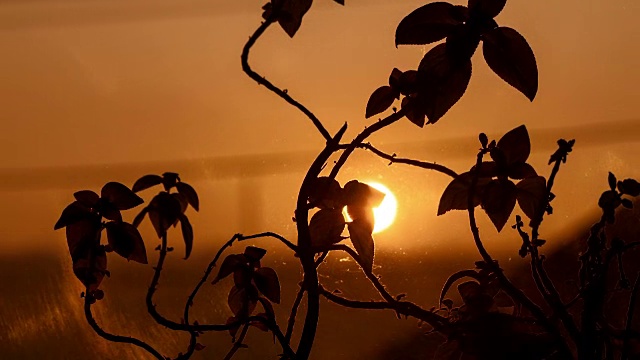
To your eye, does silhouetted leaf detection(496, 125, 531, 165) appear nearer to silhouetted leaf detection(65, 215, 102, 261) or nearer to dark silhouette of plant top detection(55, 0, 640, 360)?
dark silhouette of plant top detection(55, 0, 640, 360)

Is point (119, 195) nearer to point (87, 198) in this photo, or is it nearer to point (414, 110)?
point (87, 198)

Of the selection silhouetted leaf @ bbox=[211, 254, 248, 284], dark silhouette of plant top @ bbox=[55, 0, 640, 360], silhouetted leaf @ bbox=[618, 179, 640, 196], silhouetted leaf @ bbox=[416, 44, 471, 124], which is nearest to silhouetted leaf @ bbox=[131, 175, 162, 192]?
dark silhouette of plant top @ bbox=[55, 0, 640, 360]

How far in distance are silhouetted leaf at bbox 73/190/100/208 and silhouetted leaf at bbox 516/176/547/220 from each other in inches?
13.9

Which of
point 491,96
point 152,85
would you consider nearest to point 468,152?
point 491,96

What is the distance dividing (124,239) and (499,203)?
307mm

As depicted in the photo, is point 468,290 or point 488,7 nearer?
point 488,7

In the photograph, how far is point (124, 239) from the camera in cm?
61

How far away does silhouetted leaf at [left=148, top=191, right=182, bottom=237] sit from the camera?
57 centimetres

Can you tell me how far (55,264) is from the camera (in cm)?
96

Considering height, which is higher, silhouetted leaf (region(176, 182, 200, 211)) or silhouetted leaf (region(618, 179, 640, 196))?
silhouetted leaf (region(618, 179, 640, 196))

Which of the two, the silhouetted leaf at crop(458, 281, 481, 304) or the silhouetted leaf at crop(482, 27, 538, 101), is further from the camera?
the silhouetted leaf at crop(458, 281, 481, 304)

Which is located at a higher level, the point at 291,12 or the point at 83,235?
the point at 291,12

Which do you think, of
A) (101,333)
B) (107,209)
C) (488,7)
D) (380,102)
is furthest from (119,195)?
(488,7)

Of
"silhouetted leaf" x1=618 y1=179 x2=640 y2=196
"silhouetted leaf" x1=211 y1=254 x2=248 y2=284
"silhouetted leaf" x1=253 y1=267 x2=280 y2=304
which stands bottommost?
"silhouetted leaf" x1=253 y1=267 x2=280 y2=304
